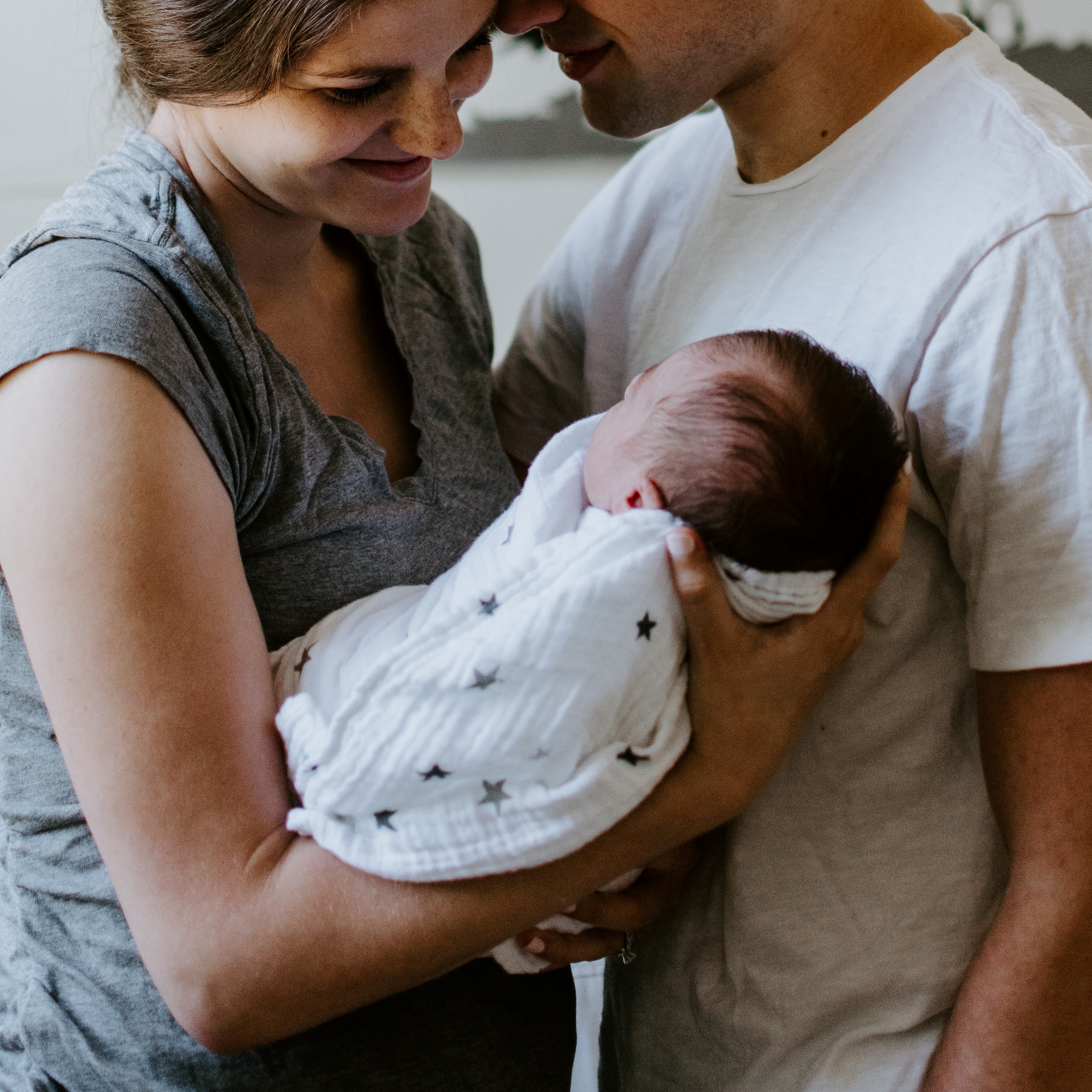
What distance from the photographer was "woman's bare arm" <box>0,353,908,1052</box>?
0.79 meters

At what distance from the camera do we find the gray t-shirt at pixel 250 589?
2.99 feet

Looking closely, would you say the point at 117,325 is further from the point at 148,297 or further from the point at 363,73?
the point at 363,73

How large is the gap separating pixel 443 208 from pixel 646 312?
0.39m

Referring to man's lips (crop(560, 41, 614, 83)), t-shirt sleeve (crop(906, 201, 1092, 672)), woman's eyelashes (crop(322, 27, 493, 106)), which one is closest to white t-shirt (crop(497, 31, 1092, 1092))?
t-shirt sleeve (crop(906, 201, 1092, 672))

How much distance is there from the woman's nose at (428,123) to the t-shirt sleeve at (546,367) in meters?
0.48

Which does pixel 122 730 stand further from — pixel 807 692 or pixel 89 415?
pixel 807 692

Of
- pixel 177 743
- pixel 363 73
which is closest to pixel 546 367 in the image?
pixel 363 73

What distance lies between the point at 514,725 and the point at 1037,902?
539 mm

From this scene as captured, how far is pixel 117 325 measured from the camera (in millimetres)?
834

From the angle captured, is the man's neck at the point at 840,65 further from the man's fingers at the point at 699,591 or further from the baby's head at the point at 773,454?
the man's fingers at the point at 699,591

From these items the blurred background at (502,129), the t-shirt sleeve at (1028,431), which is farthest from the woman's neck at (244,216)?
the t-shirt sleeve at (1028,431)

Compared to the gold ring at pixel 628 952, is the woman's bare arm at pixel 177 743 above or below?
above

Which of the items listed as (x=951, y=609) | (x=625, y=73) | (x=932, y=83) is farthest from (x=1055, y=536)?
(x=625, y=73)

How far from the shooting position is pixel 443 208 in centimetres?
149
